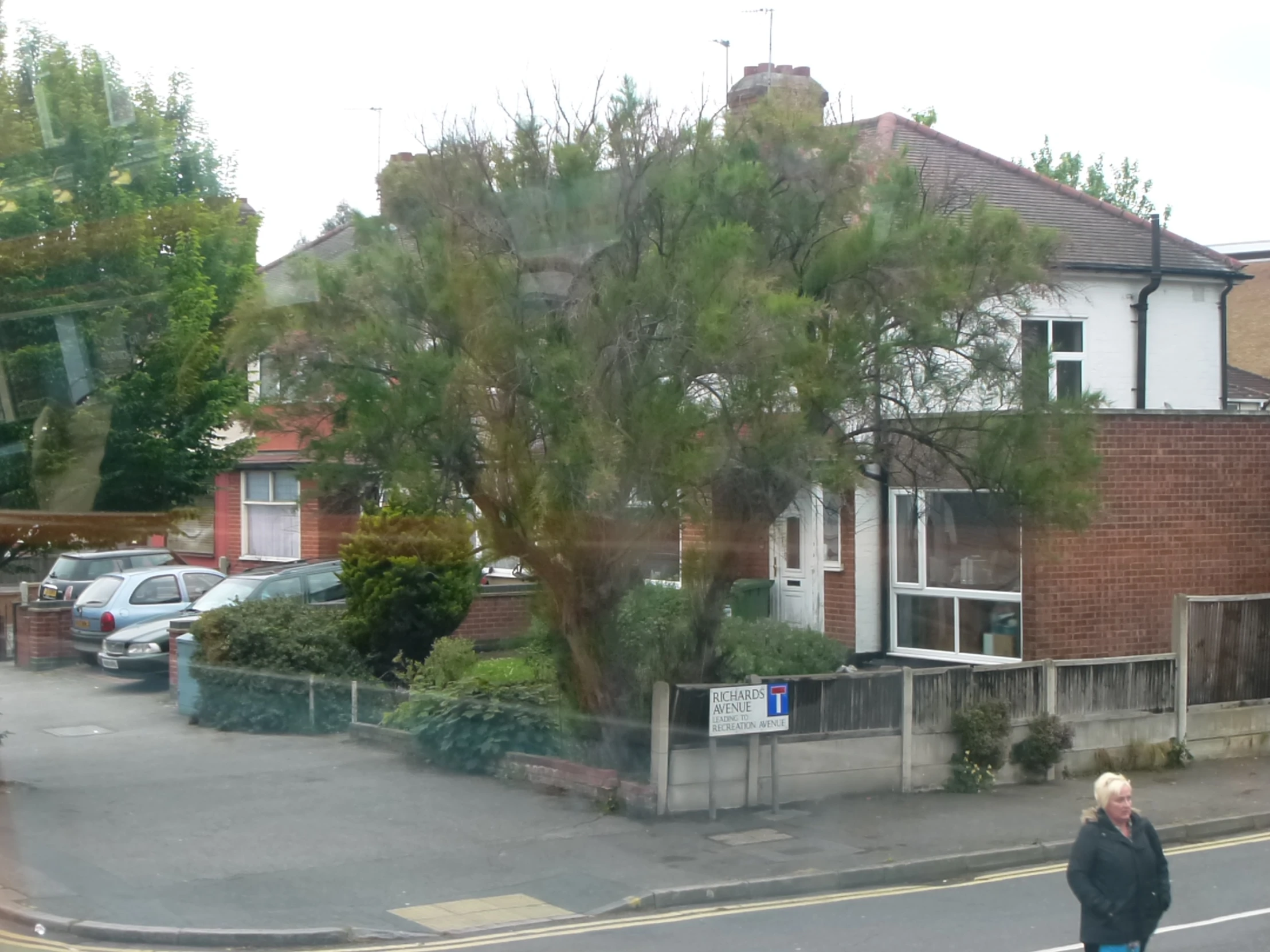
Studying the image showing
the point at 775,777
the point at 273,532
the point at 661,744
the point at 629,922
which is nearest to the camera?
the point at 629,922

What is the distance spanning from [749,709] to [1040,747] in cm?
362

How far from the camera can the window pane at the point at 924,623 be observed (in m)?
17.4

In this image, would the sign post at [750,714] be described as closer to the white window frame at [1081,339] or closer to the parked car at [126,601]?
the white window frame at [1081,339]

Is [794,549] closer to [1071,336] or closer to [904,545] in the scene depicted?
[904,545]

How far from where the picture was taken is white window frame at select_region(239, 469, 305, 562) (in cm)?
2841

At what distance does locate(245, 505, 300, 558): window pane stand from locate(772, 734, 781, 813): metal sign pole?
17913 mm

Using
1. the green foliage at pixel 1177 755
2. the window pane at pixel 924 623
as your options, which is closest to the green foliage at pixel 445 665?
the window pane at pixel 924 623

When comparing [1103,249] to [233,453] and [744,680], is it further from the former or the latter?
[233,453]

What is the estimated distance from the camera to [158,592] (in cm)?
2189

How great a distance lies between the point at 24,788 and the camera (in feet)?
41.9

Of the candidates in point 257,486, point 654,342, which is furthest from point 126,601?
point 654,342

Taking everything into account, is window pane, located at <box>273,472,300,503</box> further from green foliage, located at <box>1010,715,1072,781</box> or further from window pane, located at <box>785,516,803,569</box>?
green foliage, located at <box>1010,715,1072,781</box>

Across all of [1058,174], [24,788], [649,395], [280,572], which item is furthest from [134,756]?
[1058,174]

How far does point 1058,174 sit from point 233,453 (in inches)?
1483
